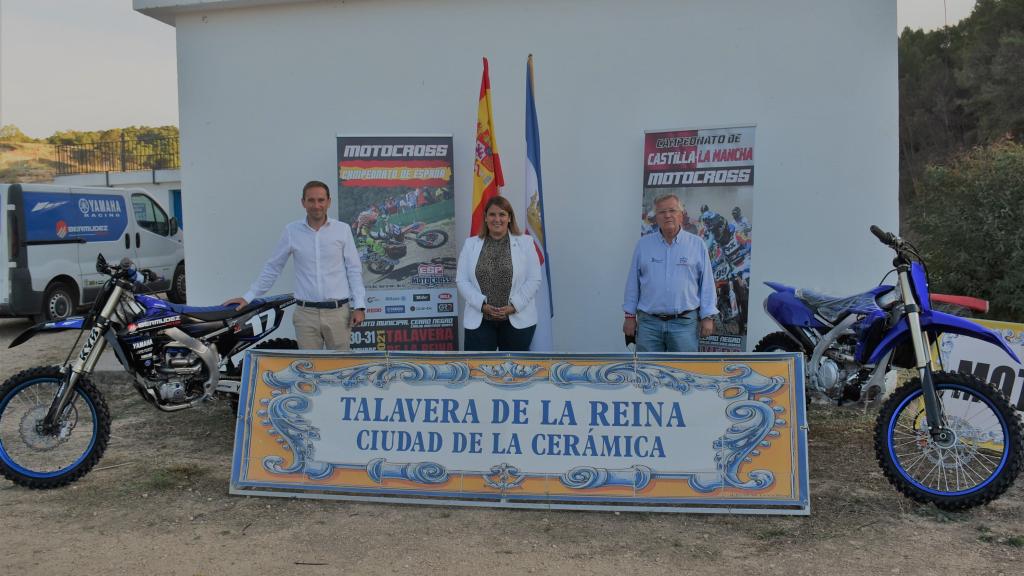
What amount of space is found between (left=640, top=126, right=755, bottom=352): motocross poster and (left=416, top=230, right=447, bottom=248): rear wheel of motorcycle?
73.2 inches

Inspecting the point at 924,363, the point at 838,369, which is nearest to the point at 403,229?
the point at 838,369

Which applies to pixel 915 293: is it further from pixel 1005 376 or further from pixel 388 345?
pixel 388 345

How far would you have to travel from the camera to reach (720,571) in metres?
3.34

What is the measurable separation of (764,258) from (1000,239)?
11.8ft

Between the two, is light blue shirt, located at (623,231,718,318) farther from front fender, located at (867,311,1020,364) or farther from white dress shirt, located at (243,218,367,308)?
white dress shirt, located at (243,218,367,308)

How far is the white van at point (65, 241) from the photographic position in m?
10.4

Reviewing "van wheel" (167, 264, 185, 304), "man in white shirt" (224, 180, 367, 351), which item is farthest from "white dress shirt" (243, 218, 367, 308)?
"van wheel" (167, 264, 185, 304)

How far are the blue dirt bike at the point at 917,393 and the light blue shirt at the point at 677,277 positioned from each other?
72 cm

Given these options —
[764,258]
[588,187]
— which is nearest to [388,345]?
[588,187]

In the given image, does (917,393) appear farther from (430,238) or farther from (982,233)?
(982,233)

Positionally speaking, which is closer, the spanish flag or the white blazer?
the white blazer

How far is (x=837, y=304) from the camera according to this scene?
478 cm

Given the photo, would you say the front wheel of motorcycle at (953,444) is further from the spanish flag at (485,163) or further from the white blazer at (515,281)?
the spanish flag at (485,163)

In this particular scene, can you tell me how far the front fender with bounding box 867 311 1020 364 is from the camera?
13.4 feet
